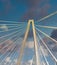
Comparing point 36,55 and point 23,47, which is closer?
point 36,55

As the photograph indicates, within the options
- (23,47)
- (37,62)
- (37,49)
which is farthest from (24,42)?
(37,62)

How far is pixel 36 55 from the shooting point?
26344mm

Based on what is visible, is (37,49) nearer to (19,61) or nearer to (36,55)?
(36,55)

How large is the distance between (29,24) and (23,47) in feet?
16.3

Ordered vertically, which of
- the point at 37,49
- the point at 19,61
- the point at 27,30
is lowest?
the point at 19,61

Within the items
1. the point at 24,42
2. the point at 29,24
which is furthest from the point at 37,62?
the point at 29,24

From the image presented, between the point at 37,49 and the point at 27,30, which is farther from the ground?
the point at 27,30

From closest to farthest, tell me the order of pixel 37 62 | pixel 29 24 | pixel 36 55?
pixel 37 62 < pixel 36 55 < pixel 29 24

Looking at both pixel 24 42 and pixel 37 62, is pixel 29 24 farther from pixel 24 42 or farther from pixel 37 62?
pixel 37 62

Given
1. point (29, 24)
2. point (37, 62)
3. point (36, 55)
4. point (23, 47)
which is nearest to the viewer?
point (37, 62)

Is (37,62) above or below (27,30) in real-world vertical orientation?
below

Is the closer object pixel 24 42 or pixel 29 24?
pixel 24 42

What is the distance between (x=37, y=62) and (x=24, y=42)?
21.2 feet

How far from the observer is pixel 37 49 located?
2742 centimetres
